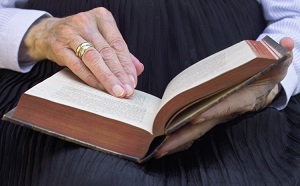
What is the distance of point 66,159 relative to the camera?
555 millimetres

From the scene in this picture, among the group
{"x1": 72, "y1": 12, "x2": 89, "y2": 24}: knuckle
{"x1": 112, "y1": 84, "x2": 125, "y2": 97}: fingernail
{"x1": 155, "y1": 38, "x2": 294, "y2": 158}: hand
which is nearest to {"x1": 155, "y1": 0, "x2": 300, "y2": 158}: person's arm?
{"x1": 155, "y1": 38, "x2": 294, "y2": 158}: hand

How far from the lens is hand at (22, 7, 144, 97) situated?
63 cm

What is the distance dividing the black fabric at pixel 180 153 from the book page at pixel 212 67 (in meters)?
0.11

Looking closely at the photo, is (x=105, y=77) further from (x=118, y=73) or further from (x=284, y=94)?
(x=284, y=94)

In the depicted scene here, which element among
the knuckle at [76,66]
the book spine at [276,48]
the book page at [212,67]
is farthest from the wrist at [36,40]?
the book spine at [276,48]

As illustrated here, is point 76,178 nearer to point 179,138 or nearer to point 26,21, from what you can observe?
point 179,138

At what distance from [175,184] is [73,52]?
27 cm

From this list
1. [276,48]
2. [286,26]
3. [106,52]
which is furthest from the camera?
[286,26]

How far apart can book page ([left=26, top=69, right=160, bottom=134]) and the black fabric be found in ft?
0.19

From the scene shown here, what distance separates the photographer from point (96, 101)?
570 millimetres

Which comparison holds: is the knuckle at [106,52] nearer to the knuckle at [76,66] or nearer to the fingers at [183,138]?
the knuckle at [76,66]

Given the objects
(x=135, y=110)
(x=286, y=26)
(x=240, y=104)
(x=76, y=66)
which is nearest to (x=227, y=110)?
(x=240, y=104)

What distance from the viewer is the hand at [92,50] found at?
630 millimetres

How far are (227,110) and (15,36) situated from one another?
42 centimetres
